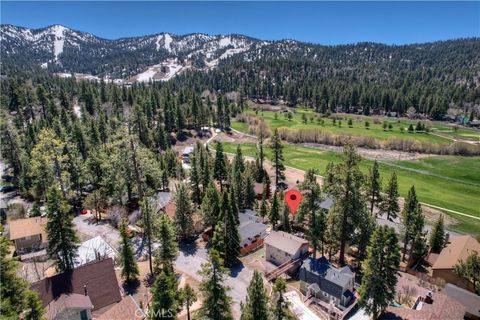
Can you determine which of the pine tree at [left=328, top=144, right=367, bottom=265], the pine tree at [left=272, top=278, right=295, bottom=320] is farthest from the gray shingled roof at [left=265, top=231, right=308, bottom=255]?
the pine tree at [left=272, top=278, right=295, bottom=320]

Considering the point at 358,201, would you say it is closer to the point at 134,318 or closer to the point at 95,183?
the point at 134,318

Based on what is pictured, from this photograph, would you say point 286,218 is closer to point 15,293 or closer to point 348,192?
point 348,192

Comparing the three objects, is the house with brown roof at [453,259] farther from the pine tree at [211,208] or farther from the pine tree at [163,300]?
the pine tree at [163,300]

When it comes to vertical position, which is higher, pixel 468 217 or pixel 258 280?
pixel 258 280

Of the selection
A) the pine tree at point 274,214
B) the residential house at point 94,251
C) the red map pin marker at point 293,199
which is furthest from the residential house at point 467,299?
the residential house at point 94,251

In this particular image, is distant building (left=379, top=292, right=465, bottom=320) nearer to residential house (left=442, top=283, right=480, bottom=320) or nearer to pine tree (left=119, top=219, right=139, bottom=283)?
residential house (left=442, top=283, right=480, bottom=320)

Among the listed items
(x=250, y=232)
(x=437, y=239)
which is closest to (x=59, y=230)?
(x=250, y=232)

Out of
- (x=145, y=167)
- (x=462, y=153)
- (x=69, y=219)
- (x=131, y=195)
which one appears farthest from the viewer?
(x=462, y=153)

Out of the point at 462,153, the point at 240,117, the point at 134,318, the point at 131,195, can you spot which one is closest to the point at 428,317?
the point at 134,318
